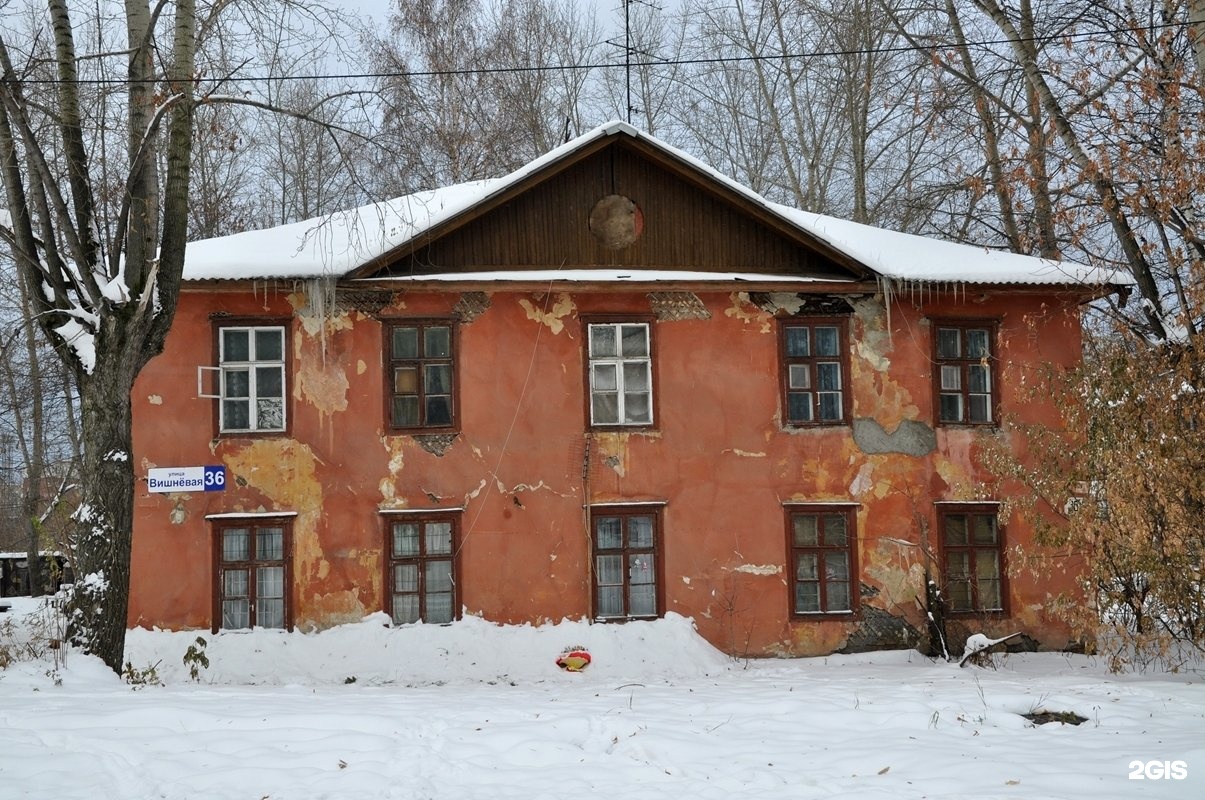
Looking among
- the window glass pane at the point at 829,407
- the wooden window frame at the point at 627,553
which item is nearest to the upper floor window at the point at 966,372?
the window glass pane at the point at 829,407

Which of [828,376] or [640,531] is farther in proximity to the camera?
[828,376]

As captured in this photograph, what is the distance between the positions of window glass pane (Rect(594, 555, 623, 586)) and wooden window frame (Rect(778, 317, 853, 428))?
2.83 metres

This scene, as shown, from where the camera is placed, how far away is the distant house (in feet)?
44.1

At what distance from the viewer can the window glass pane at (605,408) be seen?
46.2ft

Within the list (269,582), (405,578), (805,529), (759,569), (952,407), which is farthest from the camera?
(952,407)

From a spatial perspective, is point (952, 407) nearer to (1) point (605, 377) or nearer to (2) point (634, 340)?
(2) point (634, 340)

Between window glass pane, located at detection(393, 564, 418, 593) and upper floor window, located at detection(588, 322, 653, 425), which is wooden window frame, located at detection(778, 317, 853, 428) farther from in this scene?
window glass pane, located at detection(393, 564, 418, 593)

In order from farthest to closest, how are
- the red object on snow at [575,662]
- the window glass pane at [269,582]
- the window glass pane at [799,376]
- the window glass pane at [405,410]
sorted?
the window glass pane at [799,376]
the window glass pane at [405,410]
the window glass pane at [269,582]
the red object on snow at [575,662]

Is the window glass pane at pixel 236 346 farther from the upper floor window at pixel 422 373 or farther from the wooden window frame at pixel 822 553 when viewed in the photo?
the wooden window frame at pixel 822 553

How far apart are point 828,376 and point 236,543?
7.84 metres

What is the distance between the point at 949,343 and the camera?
14.8m

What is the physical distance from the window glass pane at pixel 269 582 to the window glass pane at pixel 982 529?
29.3ft

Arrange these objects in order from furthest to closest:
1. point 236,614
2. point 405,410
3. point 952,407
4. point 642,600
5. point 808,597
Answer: point 952,407
point 808,597
point 642,600
point 405,410
point 236,614

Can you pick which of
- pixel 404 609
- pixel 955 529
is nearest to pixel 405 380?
pixel 404 609
